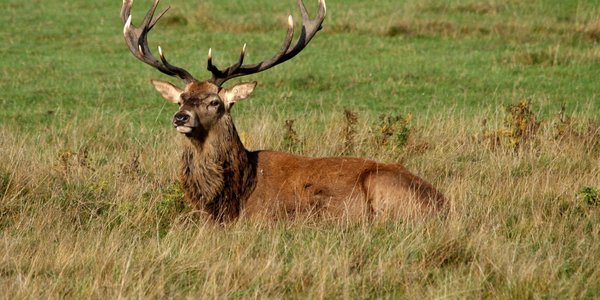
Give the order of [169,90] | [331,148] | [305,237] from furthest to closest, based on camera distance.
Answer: [331,148], [169,90], [305,237]

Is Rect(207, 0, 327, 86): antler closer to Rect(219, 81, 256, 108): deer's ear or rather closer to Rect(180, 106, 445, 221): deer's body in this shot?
Rect(219, 81, 256, 108): deer's ear

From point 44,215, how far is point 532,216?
10.4ft

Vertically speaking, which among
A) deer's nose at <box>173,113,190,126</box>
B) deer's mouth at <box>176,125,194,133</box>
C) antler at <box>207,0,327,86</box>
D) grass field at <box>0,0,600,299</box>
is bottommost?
grass field at <box>0,0,600,299</box>

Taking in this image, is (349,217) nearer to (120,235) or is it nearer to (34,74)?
(120,235)

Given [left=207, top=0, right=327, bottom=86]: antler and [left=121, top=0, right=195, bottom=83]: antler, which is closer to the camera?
[left=207, top=0, right=327, bottom=86]: antler

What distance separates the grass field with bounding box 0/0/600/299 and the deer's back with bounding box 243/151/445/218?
14.9 inches

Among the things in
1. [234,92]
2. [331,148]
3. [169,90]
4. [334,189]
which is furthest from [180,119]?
[331,148]

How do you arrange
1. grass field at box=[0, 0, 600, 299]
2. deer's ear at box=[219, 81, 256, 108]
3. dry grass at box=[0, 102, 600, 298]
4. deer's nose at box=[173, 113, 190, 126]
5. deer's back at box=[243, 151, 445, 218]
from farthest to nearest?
deer's ear at box=[219, 81, 256, 108]
deer's back at box=[243, 151, 445, 218]
deer's nose at box=[173, 113, 190, 126]
grass field at box=[0, 0, 600, 299]
dry grass at box=[0, 102, 600, 298]

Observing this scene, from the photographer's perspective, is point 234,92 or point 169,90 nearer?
point 234,92

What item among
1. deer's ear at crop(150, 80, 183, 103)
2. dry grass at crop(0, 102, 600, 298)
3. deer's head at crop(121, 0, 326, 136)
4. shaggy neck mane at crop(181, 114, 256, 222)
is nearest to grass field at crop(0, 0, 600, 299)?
dry grass at crop(0, 102, 600, 298)

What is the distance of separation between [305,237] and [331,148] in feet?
10.9

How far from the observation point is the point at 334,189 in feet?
24.7

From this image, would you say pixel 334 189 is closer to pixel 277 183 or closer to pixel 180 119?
pixel 277 183

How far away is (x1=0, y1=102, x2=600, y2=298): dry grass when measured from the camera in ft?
18.1
